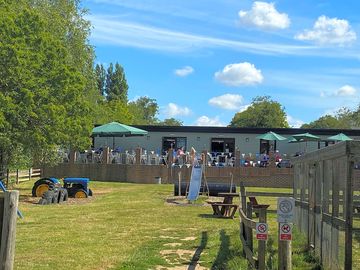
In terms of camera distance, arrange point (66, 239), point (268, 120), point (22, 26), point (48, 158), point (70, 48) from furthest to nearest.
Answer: point (268, 120) < point (70, 48) < point (48, 158) < point (22, 26) < point (66, 239)

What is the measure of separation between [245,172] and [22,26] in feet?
57.6

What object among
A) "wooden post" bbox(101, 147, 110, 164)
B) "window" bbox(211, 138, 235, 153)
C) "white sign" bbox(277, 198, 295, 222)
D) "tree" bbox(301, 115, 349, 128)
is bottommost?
"white sign" bbox(277, 198, 295, 222)

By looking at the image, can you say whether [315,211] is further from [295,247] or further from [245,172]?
[245,172]

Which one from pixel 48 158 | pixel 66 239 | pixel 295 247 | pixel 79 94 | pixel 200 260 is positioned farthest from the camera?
pixel 48 158

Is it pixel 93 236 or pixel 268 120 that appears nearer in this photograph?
pixel 93 236

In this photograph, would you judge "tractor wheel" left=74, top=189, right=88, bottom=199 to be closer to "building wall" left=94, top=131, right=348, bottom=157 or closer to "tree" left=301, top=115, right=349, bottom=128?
"building wall" left=94, top=131, right=348, bottom=157

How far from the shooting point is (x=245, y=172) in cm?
3334

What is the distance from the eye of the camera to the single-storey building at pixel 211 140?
40.9m

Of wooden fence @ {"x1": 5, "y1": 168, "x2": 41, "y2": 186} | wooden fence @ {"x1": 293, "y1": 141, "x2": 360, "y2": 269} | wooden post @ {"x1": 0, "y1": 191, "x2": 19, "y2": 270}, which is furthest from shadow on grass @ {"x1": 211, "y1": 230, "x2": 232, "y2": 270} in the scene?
wooden fence @ {"x1": 5, "y1": 168, "x2": 41, "y2": 186}

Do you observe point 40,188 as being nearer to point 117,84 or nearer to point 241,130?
point 241,130

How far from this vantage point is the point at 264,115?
266 feet

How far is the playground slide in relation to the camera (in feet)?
64.0

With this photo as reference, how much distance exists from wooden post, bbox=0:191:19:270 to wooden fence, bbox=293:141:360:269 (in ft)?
12.0

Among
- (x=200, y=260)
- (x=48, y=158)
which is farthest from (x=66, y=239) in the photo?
(x=48, y=158)
